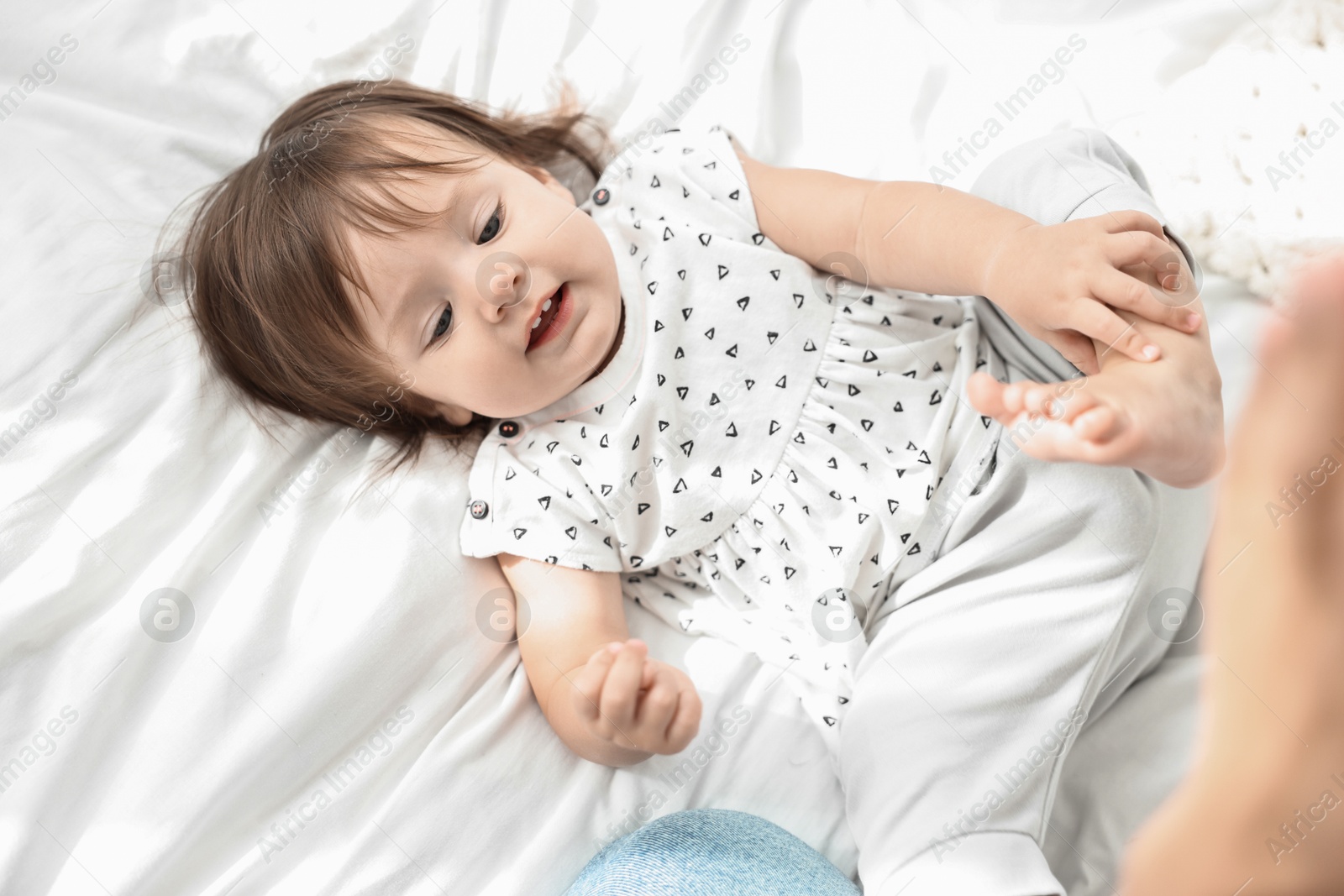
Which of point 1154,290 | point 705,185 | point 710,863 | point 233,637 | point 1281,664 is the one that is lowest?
point 233,637

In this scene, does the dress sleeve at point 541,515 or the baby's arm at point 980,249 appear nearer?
the baby's arm at point 980,249

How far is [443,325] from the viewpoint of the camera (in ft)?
3.18

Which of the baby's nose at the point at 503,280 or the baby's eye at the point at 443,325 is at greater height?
the baby's nose at the point at 503,280

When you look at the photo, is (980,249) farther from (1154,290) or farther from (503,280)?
(503,280)

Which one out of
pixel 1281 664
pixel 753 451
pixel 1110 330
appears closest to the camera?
pixel 1281 664

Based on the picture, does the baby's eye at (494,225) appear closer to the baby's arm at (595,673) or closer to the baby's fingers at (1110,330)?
the baby's arm at (595,673)

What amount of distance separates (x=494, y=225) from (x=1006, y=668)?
0.67 meters

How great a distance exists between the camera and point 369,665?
0.96m

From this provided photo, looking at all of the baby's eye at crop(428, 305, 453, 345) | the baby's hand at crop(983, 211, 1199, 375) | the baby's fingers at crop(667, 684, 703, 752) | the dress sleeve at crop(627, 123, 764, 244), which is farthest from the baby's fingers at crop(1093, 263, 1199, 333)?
Result: the baby's eye at crop(428, 305, 453, 345)

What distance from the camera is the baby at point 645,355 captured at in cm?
95

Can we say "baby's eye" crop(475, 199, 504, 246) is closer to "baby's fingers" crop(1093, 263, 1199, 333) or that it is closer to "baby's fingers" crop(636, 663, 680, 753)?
"baby's fingers" crop(636, 663, 680, 753)

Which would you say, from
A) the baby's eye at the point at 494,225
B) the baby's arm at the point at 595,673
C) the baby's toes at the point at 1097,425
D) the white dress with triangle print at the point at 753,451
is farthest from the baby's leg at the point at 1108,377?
the baby's eye at the point at 494,225

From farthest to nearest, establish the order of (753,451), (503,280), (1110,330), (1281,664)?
(753,451), (503,280), (1110,330), (1281,664)

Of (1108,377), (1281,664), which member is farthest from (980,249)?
(1281,664)
